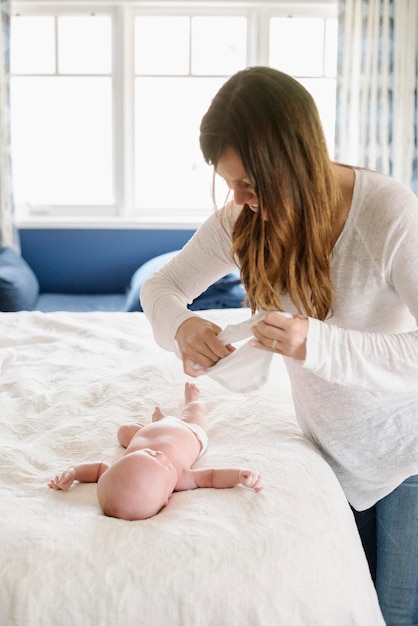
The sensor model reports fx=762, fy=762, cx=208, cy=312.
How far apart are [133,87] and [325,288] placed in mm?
3327

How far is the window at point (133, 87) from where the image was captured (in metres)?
4.30

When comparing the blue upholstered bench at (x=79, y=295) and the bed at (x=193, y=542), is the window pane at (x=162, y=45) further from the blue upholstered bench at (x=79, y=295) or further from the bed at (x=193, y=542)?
the bed at (x=193, y=542)

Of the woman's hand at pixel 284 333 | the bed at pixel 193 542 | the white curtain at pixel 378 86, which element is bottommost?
the bed at pixel 193 542

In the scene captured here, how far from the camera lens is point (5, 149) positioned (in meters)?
4.20

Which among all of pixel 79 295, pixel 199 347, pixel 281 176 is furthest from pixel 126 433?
pixel 79 295

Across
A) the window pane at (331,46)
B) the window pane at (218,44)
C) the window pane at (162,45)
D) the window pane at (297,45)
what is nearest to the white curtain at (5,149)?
the window pane at (162,45)

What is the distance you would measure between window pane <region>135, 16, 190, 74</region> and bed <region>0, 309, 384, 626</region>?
2971mm

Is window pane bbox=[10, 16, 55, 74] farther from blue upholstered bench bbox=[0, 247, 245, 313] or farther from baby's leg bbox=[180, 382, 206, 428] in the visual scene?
baby's leg bbox=[180, 382, 206, 428]

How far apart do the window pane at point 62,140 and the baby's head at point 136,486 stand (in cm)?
319

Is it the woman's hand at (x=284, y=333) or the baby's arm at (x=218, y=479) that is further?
the baby's arm at (x=218, y=479)

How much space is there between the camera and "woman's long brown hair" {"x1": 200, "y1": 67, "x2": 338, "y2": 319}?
4.02ft

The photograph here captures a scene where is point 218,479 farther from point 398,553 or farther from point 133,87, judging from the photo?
point 133,87

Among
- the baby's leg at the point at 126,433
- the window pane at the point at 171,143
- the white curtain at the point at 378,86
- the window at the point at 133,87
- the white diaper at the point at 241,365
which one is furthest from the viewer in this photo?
the window pane at the point at 171,143

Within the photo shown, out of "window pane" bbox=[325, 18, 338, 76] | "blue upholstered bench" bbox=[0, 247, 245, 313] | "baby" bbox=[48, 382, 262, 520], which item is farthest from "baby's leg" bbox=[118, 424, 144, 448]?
"window pane" bbox=[325, 18, 338, 76]
